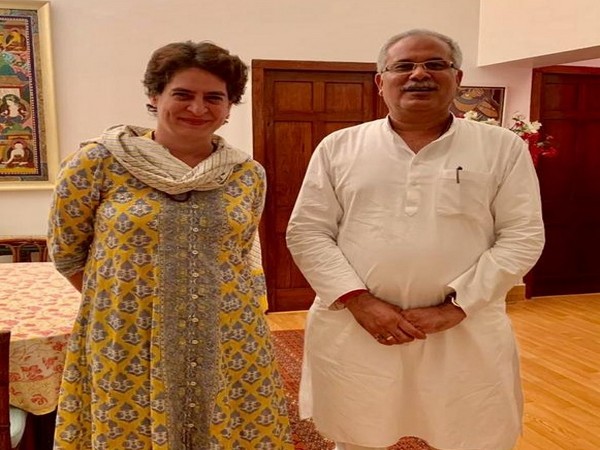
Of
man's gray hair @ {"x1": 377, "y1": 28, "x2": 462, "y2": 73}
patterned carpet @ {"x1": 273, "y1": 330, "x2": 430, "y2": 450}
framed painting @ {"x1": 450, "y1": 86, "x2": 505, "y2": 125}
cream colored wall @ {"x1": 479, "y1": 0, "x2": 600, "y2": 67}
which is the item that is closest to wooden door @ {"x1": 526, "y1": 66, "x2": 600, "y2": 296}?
framed painting @ {"x1": 450, "y1": 86, "x2": 505, "y2": 125}

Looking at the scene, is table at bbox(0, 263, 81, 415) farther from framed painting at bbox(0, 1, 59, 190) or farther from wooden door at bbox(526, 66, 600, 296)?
wooden door at bbox(526, 66, 600, 296)

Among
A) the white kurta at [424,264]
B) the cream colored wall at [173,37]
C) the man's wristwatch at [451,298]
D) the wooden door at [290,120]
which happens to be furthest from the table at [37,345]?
the wooden door at [290,120]

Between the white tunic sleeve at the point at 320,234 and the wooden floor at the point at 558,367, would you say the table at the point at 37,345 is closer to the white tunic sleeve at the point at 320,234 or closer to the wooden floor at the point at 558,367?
the white tunic sleeve at the point at 320,234

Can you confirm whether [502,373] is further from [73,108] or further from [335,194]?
[73,108]

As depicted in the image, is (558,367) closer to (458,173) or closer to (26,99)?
(458,173)

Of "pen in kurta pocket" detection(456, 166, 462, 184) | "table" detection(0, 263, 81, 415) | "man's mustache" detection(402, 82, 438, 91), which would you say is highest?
"man's mustache" detection(402, 82, 438, 91)

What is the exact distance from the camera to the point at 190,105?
1353 millimetres

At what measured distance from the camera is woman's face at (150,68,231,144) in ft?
4.45

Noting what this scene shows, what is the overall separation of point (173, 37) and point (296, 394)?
8.10 feet

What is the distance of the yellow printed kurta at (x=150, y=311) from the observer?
1.34 m

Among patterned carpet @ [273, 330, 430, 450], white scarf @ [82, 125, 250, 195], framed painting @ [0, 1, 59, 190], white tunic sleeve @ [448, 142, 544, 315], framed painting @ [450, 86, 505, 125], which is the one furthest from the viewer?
framed painting @ [450, 86, 505, 125]

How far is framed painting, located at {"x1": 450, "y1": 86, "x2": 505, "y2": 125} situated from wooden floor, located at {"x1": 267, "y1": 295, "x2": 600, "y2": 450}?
5.03 ft

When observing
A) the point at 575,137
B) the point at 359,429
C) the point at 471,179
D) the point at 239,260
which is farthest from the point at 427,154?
the point at 575,137

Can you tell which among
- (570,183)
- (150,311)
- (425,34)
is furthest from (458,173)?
(570,183)
